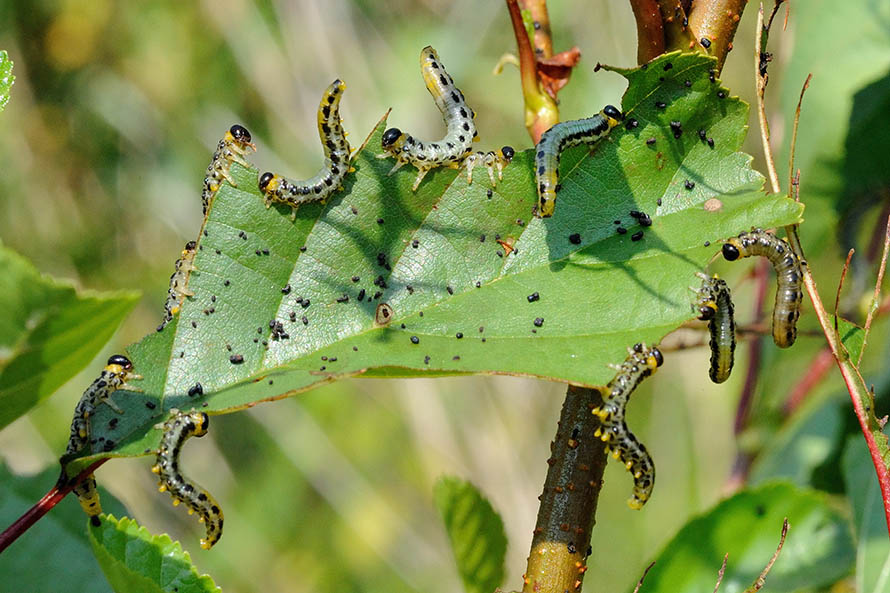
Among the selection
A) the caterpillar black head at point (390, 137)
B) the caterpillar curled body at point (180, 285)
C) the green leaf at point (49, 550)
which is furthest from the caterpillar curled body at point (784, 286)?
the green leaf at point (49, 550)

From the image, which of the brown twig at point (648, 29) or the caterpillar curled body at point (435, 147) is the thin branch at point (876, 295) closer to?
Result: the brown twig at point (648, 29)

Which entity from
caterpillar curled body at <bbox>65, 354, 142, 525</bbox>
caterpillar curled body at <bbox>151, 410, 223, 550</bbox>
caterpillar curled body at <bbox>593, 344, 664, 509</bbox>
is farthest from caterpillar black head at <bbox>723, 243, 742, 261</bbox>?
caterpillar curled body at <bbox>65, 354, 142, 525</bbox>

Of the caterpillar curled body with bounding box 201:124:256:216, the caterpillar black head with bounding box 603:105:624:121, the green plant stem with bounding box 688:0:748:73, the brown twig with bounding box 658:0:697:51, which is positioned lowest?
the caterpillar curled body with bounding box 201:124:256:216

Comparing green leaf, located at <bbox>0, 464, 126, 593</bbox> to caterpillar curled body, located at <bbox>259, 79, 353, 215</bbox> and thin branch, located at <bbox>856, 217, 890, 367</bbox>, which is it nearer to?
caterpillar curled body, located at <bbox>259, 79, 353, 215</bbox>

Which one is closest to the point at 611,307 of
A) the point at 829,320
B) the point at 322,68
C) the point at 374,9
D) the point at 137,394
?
the point at 829,320

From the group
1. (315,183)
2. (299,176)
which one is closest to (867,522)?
(315,183)

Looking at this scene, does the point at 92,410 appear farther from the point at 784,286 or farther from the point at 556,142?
the point at 784,286
